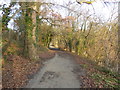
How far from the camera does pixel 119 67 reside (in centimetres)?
859

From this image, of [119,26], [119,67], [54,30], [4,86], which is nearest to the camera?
[4,86]

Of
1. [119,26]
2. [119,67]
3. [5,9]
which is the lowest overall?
[119,67]

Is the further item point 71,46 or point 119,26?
point 71,46

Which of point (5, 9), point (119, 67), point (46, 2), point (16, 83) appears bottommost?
point (119, 67)

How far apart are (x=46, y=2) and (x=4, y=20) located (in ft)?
11.5

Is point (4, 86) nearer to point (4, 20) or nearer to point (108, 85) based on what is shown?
point (4, 20)

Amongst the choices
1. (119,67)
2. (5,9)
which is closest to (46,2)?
(5,9)

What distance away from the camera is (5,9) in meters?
5.83

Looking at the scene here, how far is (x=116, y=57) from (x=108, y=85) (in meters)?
4.28

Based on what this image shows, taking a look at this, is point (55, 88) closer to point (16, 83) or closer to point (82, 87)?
point (82, 87)

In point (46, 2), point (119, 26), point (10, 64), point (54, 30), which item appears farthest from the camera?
point (54, 30)

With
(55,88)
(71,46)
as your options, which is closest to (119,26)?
(55,88)

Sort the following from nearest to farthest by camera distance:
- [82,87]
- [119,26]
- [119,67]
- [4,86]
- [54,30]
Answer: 1. [4,86]
2. [82,87]
3. [119,26]
4. [119,67]
5. [54,30]

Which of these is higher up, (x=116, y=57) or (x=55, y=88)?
(x=116, y=57)
